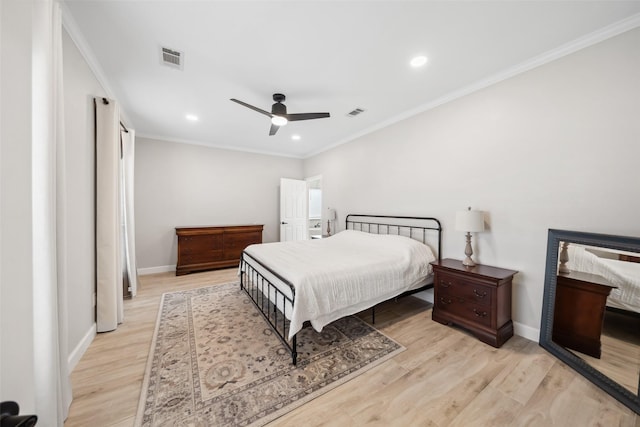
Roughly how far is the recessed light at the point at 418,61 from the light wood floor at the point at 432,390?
9.63 feet

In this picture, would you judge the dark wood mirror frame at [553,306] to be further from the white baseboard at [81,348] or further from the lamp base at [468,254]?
the white baseboard at [81,348]

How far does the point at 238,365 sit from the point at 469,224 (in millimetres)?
2790

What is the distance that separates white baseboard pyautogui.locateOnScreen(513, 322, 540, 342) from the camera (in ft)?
7.69

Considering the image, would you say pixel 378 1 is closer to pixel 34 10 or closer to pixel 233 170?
pixel 34 10

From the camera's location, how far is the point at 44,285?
1.23 metres

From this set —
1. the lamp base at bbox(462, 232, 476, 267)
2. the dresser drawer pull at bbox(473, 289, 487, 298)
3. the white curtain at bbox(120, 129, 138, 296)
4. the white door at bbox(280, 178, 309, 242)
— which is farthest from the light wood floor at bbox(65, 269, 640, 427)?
the white door at bbox(280, 178, 309, 242)

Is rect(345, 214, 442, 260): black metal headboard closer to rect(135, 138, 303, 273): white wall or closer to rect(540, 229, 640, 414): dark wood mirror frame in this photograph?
rect(540, 229, 640, 414): dark wood mirror frame

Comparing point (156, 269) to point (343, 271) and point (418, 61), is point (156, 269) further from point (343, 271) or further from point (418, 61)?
point (418, 61)

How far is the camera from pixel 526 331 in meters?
2.41

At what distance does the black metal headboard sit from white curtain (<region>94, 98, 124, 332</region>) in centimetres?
374

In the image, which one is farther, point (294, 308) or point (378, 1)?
point (294, 308)

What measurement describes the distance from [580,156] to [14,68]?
4050mm

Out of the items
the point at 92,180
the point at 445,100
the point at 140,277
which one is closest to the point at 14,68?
the point at 92,180

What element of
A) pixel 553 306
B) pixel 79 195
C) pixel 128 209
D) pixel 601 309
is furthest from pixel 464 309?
pixel 128 209
